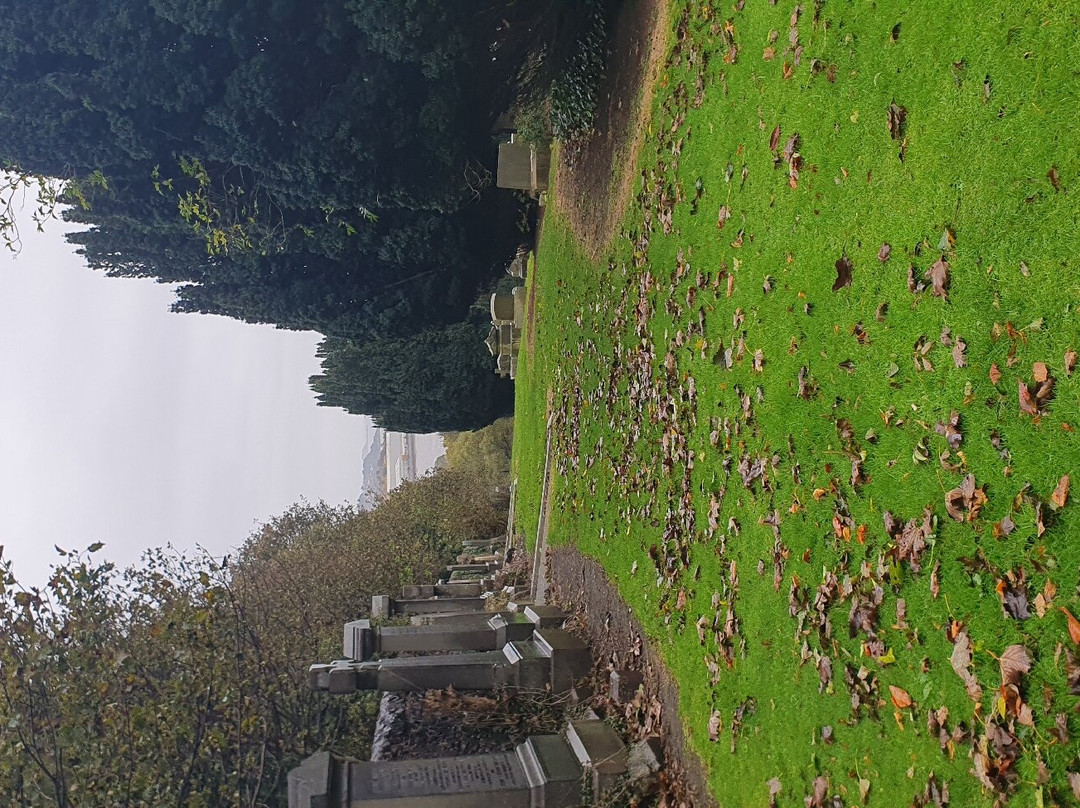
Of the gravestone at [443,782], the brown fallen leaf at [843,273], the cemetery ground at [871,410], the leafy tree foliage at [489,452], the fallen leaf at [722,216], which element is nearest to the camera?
the cemetery ground at [871,410]

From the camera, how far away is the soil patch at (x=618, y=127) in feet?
32.2

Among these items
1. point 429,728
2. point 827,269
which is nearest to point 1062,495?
point 827,269

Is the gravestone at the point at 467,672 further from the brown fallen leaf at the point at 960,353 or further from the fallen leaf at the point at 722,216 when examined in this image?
the brown fallen leaf at the point at 960,353

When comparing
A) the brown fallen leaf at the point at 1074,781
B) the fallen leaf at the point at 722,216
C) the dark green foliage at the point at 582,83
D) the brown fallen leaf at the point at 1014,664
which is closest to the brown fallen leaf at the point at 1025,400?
the brown fallen leaf at the point at 1014,664

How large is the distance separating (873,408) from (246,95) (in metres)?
9.81

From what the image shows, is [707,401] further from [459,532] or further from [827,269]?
[459,532]

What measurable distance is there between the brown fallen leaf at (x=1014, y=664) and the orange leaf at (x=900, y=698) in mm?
641

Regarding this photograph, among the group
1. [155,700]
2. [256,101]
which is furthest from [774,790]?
[256,101]

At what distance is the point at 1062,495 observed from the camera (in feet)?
11.2

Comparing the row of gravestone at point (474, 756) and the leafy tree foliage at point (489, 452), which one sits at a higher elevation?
the row of gravestone at point (474, 756)

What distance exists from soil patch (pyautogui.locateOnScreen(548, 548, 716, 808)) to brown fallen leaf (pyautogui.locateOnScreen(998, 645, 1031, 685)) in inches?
118

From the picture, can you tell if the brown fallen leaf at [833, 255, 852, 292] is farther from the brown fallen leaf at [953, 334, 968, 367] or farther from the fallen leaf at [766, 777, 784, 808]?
the fallen leaf at [766, 777, 784, 808]

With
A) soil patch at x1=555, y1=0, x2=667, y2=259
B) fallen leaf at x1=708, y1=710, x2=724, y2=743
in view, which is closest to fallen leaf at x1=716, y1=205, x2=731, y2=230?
soil patch at x1=555, y1=0, x2=667, y2=259

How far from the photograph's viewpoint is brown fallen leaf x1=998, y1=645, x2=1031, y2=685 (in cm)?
344
